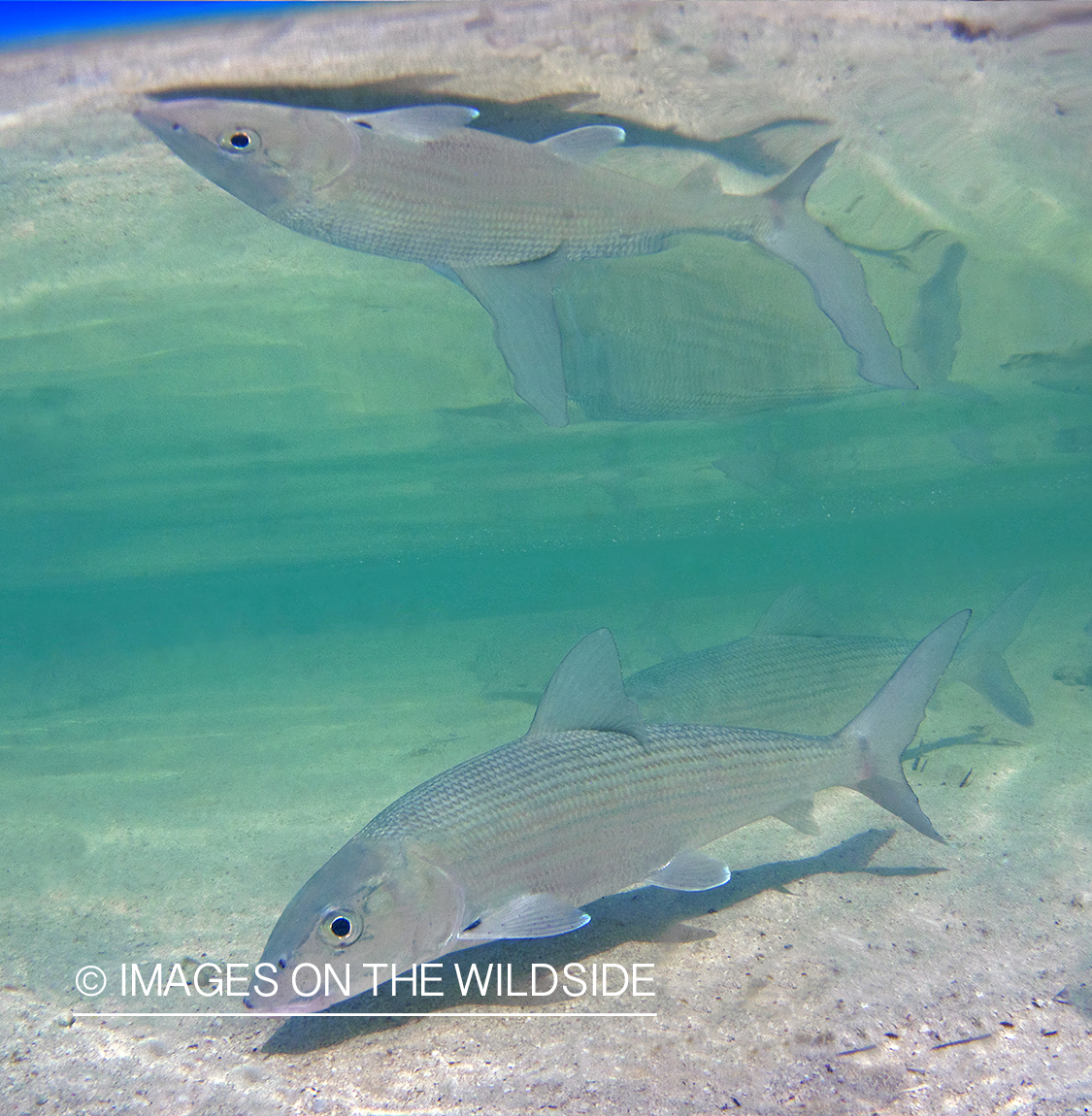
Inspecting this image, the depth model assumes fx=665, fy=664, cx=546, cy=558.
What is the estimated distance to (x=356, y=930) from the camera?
2.87 metres

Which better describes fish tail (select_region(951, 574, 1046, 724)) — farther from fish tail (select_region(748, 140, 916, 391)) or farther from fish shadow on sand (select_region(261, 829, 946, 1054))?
fish tail (select_region(748, 140, 916, 391))

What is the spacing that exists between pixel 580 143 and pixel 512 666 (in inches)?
502

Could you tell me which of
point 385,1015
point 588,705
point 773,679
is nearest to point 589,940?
point 385,1015

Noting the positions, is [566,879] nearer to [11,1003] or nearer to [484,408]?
[11,1003]

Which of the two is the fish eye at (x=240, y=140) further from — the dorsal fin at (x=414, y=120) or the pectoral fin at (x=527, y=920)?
the pectoral fin at (x=527, y=920)

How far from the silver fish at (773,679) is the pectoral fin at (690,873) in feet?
6.38

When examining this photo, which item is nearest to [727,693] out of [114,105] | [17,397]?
[114,105]

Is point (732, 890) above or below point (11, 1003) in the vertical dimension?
below

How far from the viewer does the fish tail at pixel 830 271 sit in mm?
4660

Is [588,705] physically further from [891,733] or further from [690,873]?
[891,733]

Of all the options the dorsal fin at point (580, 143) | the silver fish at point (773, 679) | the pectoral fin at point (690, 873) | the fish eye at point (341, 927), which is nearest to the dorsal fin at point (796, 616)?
the silver fish at point (773, 679)

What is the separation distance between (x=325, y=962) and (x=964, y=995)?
121 inches

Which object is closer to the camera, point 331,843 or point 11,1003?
point 11,1003

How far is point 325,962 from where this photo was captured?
283 centimetres
